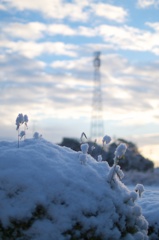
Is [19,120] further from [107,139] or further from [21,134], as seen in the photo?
[107,139]

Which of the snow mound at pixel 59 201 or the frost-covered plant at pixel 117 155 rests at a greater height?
the frost-covered plant at pixel 117 155

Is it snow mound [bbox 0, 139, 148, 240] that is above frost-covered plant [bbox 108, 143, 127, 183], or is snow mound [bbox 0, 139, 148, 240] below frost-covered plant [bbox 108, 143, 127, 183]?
below

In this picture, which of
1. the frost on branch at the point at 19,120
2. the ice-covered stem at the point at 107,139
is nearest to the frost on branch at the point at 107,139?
the ice-covered stem at the point at 107,139

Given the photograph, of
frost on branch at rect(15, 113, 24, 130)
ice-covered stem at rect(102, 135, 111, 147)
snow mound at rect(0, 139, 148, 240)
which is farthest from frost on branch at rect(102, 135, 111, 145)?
frost on branch at rect(15, 113, 24, 130)

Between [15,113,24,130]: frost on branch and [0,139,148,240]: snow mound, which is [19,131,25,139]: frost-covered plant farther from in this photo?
[0,139,148,240]: snow mound

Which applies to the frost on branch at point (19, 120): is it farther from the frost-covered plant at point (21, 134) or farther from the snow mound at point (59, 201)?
the snow mound at point (59, 201)

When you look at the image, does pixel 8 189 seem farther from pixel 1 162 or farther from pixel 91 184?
pixel 91 184

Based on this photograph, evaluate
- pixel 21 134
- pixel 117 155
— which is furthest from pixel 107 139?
pixel 21 134

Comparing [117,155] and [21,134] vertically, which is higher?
[21,134]
